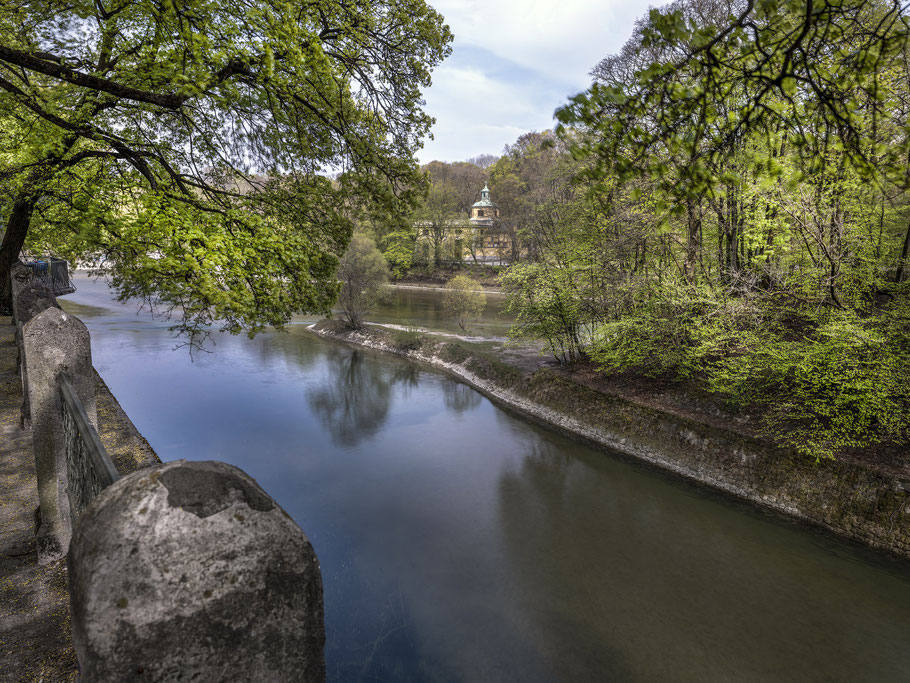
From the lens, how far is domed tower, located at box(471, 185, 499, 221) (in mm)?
65438

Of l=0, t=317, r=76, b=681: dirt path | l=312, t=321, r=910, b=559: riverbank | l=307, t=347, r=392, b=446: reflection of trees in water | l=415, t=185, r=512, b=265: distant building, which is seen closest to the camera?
l=0, t=317, r=76, b=681: dirt path

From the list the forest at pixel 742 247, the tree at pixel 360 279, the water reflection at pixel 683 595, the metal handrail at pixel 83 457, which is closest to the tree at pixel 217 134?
the metal handrail at pixel 83 457

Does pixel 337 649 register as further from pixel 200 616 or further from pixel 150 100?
pixel 150 100

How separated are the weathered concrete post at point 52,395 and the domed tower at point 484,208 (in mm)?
62916

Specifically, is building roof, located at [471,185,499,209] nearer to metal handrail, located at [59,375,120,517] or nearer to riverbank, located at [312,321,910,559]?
riverbank, located at [312,321,910,559]

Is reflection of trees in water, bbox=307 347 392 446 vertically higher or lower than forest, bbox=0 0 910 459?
lower

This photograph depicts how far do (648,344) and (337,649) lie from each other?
12.1 metres

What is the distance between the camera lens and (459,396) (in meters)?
19.9

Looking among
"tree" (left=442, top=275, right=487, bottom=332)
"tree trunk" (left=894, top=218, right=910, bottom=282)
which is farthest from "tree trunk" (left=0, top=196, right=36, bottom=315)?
"tree" (left=442, top=275, right=487, bottom=332)

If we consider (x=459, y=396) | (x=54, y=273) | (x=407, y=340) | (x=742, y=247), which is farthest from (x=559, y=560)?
(x=54, y=273)

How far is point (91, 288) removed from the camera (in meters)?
47.6

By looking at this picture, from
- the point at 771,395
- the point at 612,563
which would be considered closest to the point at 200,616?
the point at 612,563

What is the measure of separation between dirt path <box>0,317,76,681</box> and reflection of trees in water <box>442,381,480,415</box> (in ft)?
46.2

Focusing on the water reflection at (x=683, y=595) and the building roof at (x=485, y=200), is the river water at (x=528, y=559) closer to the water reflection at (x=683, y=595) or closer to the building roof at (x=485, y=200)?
the water reflection at (x=683, y=595)
